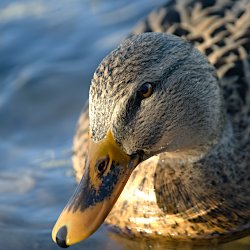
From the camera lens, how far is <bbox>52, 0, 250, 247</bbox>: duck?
4.77m

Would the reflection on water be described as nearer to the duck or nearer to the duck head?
the duck

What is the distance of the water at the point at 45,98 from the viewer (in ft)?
19.6

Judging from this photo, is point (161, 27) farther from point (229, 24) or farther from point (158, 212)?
point (158, 212)

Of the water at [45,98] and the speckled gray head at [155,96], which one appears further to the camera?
the water at [45,98]

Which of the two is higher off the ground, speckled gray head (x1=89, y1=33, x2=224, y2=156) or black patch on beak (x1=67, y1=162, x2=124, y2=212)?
speckled gray head (x1=89, y1=33, x2=224, y2=156)

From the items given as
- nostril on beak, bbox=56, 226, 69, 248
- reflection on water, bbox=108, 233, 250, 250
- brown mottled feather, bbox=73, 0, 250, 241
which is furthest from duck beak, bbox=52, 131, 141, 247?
reflection on water, bbox=108, 233, 250, 250

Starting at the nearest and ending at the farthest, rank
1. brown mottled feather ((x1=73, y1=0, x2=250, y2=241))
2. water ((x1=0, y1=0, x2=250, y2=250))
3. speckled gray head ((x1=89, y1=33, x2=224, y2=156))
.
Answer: speckled gray head ((x1=89, y1=33, x2=224, y2=156)), brown mottled feather ((x1=73, y1=0, x2=250, y2=241)), water ((x1=0, y1=0, x2=250, y2=250))

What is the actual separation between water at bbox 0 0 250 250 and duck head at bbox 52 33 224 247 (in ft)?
3.01

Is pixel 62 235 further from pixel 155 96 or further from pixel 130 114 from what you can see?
pixel 155 96

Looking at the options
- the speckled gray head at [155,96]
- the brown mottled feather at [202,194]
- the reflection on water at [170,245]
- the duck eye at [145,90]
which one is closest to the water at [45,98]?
the reflection on water at [170,245]

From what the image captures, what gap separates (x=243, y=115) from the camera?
5617mm

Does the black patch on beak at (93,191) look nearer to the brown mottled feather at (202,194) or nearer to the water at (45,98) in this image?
the brown mottled feather at (202,194)

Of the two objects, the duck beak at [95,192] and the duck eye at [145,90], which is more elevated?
the duck eye at [145,90]

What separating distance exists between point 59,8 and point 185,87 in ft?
11.1
